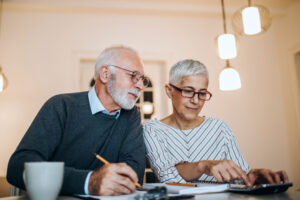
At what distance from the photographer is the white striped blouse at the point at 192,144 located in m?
1.37

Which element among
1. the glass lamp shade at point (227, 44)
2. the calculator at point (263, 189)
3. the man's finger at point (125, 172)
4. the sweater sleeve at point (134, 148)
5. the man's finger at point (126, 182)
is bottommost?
the calculator at point (263, 189)

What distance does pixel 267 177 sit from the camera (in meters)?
1.03

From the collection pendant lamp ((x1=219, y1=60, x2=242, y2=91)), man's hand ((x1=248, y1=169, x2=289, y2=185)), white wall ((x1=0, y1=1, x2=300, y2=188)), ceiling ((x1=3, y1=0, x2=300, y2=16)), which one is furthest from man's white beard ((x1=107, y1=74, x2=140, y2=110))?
ceiling ((x1=3, y1=0, x2=300, y2=16))

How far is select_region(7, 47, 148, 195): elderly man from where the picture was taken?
0.88m

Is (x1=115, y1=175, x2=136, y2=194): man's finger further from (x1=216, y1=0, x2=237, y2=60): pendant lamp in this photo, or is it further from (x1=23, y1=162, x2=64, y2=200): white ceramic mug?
(x1=216, y1=0, x2=237, y2=60): pendant lamp

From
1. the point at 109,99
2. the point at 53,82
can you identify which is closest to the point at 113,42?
the point at 53,82

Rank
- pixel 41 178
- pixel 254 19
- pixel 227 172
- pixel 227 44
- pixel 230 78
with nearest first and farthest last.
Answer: pixel 41 178 < pixel 227 172 < pixel 254 19 < pixel 227 44 < pixel 230 78

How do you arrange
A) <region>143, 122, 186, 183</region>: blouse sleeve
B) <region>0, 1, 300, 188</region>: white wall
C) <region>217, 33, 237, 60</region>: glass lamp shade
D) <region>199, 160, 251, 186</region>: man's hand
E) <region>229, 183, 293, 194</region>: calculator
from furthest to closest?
<region>0, 1, 300, 188</region>: white wall
<region>217, 33, 237, 60</region>: glass lamp shade
<region>143, 122, 186, 183</region>: blouse sleeve
<region>199, 160, 251, 186</region>: man's hand
<region>229, 183, 293, 194</region>: calculator

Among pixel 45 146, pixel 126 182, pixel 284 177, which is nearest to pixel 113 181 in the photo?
pixel 126 182

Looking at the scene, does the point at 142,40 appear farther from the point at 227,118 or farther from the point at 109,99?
the point at 109,99

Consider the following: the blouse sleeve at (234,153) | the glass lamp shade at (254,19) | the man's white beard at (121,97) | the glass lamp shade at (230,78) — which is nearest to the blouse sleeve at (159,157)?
the man's white beard at (121,97)

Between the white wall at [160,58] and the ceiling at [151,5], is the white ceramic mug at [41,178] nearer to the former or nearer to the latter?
the white wall at [160,58]

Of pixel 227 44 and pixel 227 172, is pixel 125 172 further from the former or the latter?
pixel 227 44

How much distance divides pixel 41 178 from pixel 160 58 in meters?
3.39
